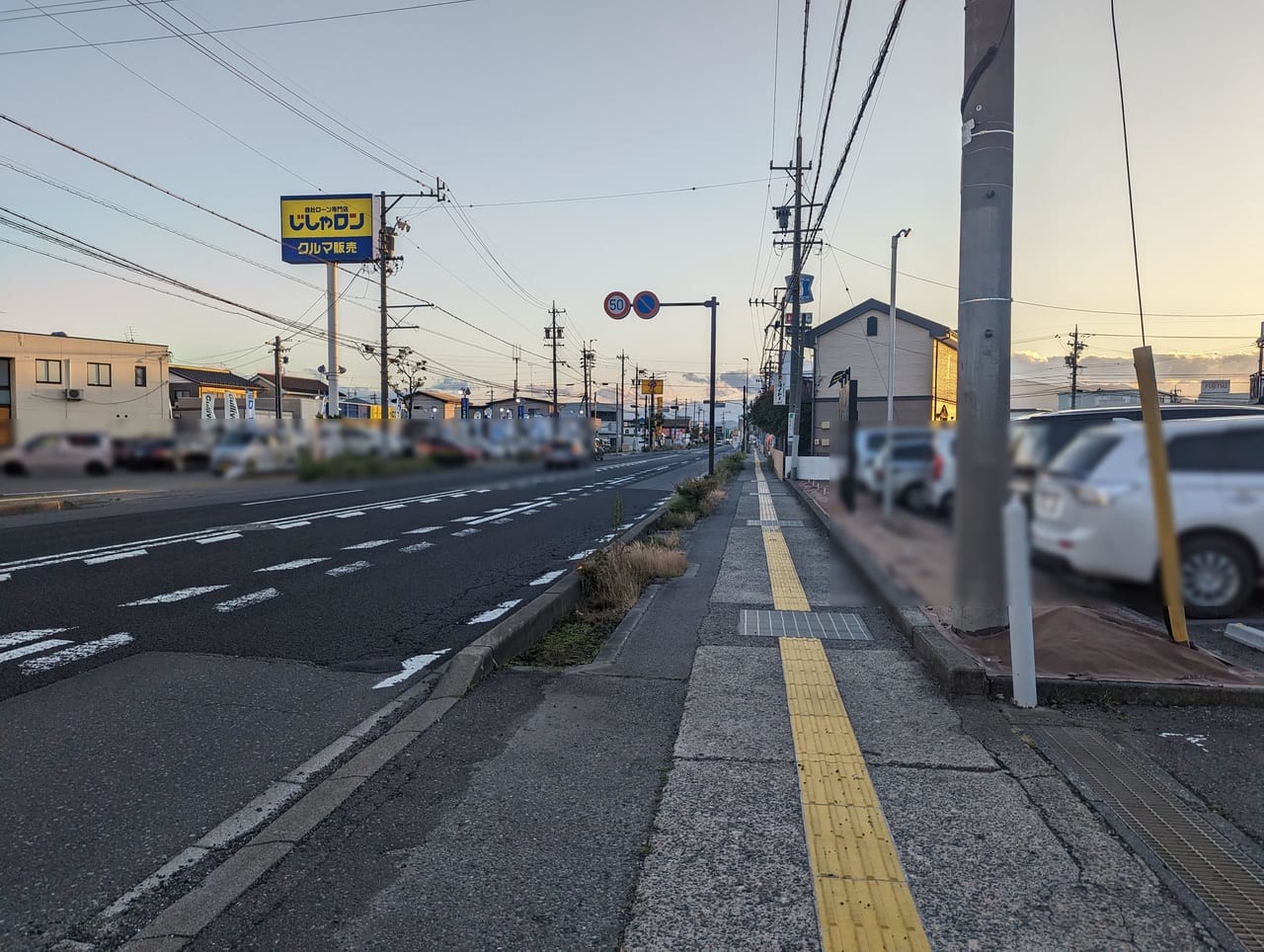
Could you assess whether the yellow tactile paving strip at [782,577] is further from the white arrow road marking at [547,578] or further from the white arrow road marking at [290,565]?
the white arrow road marking at [290,565]

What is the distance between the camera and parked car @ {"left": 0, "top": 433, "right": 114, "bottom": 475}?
3.27ft

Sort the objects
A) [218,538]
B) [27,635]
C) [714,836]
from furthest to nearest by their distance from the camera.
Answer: [218,538] < [27,635] < [714,836]

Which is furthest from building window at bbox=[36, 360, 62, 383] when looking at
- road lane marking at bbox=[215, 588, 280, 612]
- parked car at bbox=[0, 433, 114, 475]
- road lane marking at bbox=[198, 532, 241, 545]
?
road lane marking at bbox=[198, 532, 241, 545]

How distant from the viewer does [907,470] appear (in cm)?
79

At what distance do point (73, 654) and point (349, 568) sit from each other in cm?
Answer: 457

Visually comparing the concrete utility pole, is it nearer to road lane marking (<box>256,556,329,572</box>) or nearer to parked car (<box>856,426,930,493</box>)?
parked car (<box>856,426,930,493</box>)

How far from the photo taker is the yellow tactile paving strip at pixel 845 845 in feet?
10.0

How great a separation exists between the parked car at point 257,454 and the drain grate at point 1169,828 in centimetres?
357

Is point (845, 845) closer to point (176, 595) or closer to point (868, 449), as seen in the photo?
point (868, 449)

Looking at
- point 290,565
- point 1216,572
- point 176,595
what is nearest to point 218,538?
point 290,565

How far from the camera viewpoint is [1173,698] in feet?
17.1

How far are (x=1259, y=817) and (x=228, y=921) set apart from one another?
4.47 metres

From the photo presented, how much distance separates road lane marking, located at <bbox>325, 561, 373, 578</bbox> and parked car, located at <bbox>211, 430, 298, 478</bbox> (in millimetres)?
10391

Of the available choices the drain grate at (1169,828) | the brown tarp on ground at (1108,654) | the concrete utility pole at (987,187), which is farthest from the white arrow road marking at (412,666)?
the concrete utility pole at (987,187)
